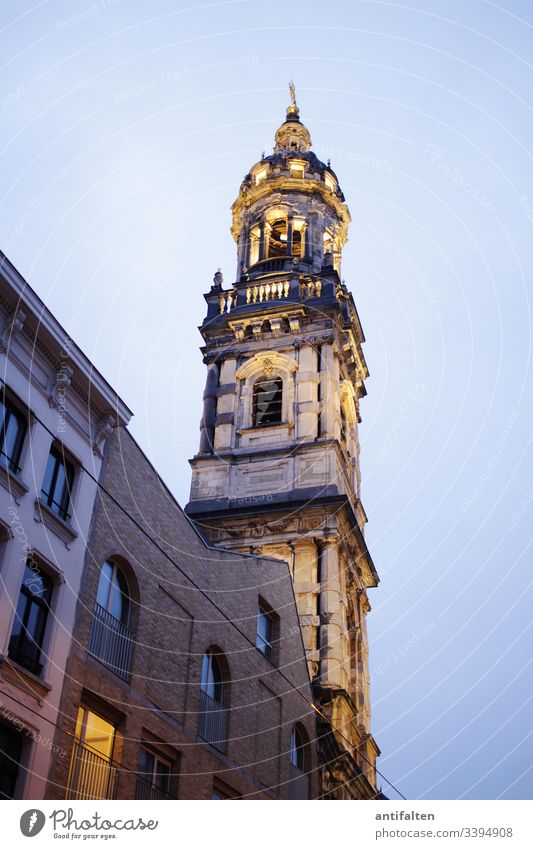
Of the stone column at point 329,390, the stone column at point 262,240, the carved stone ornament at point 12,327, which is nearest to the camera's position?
the carved stone ornament at point 12,327

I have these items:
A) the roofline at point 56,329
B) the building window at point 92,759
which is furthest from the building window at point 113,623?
the roofline at point 56,329

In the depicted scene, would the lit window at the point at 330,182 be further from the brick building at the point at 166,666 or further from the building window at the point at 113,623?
the building window at the point at 113,623

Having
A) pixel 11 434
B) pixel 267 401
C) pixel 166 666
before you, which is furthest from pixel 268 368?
pixel 11 434

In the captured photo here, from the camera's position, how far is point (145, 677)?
2255cm

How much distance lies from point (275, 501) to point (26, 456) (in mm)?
24290

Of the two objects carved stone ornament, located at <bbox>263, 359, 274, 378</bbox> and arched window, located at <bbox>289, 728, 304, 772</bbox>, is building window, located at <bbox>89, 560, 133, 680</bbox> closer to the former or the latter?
arched window, located at <bbox>289, 728, 304, 772</bbox>

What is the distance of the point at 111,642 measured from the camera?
2181 centimetres

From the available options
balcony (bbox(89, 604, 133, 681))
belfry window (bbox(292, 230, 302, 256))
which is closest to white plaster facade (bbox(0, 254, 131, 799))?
balcony (bbox(89, 604, 133, 681))

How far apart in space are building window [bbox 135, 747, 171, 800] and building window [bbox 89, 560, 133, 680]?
1.91m

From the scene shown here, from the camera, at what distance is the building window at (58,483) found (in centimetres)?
2130

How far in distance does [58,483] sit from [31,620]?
3.44 meters

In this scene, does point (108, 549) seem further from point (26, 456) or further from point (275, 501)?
point (275, 501)

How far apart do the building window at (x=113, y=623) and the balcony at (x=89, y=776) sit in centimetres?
201
